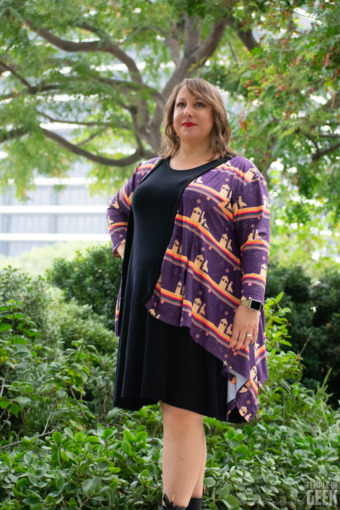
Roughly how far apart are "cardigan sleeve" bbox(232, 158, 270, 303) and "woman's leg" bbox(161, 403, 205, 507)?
47cm

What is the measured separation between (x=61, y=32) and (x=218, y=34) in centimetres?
189

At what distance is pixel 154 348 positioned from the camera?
2109 millimetres

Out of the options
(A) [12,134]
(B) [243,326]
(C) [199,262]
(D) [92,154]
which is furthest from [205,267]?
(D) [92,154]

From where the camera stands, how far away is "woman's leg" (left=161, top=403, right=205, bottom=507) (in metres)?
2.09

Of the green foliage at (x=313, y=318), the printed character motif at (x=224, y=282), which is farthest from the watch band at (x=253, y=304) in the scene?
the green foliage at (x=313, y=318)

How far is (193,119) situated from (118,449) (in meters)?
1.48

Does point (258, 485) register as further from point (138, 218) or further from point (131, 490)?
point (138, 218)

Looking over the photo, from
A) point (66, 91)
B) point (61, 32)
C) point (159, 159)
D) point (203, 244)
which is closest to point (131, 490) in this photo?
point (203, 244)

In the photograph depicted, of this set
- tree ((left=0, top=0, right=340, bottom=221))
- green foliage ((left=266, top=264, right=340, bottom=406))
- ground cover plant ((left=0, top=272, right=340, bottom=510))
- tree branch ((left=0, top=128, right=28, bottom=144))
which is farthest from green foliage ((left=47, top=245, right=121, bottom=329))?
ground cover plant ((left=0, top=272, right=340, bottom=510))

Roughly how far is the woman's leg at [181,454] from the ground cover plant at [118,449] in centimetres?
33

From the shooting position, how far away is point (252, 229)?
2143 mm

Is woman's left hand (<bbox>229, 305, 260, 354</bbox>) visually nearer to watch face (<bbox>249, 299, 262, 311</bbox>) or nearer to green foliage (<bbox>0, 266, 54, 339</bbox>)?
watch face (<bbox>249, 299, 262, 311</bbox>)

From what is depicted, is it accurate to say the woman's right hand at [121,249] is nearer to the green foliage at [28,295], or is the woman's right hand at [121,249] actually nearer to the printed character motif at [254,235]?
the printed character motif at [254,235]

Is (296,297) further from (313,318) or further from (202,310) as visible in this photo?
(202,310)
